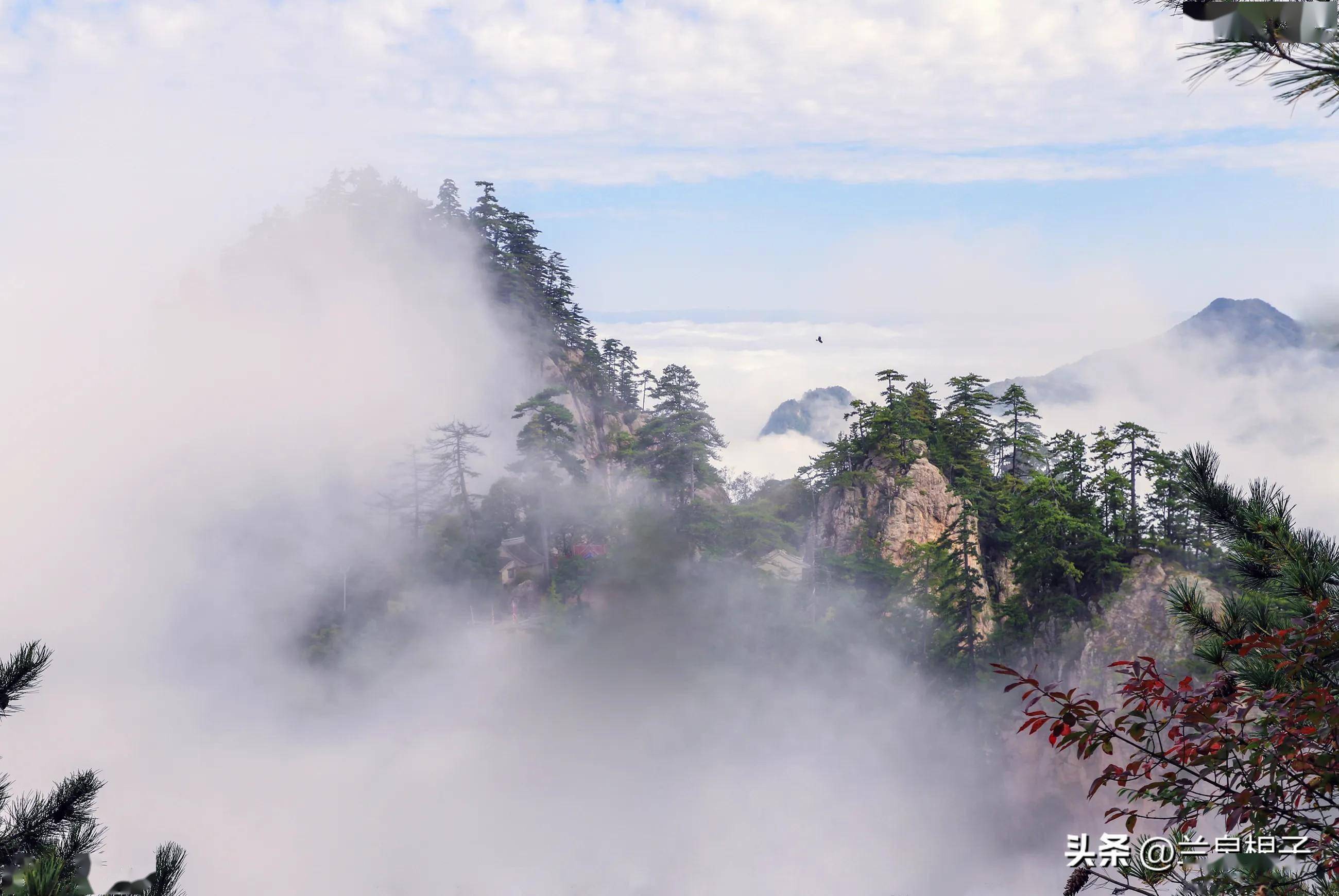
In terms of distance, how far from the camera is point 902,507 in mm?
42938

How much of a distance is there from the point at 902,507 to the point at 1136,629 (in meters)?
11.9

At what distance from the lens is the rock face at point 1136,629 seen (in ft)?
110

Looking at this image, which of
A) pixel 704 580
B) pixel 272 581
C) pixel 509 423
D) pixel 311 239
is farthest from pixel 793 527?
pixel 311 239

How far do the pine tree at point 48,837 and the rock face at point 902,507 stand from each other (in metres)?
38.7

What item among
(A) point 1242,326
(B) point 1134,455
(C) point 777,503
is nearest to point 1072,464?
(B) point 1134,455

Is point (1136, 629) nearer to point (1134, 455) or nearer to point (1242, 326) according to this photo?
point (1134, 455)

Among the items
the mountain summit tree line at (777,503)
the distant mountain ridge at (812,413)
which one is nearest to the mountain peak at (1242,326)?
the distant mountain ridge at (812,413)

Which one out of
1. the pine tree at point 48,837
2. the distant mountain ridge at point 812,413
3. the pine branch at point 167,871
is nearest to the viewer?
the pine tree at point 48,837

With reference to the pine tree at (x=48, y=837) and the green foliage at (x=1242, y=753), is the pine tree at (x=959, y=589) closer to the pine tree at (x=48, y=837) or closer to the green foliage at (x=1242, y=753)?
the green foliage at (x=1242, y=753)

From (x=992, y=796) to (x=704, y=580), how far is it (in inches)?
710

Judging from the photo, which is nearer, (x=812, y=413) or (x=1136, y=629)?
(x=1136, y=629)

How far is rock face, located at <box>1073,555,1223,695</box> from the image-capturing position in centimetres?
3350

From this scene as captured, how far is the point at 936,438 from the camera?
147 feet

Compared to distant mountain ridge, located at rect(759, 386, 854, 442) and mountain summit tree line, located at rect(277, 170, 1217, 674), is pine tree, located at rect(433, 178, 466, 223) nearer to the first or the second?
mountain summit tree line, located at rect(277, 170, 1217, 674)
